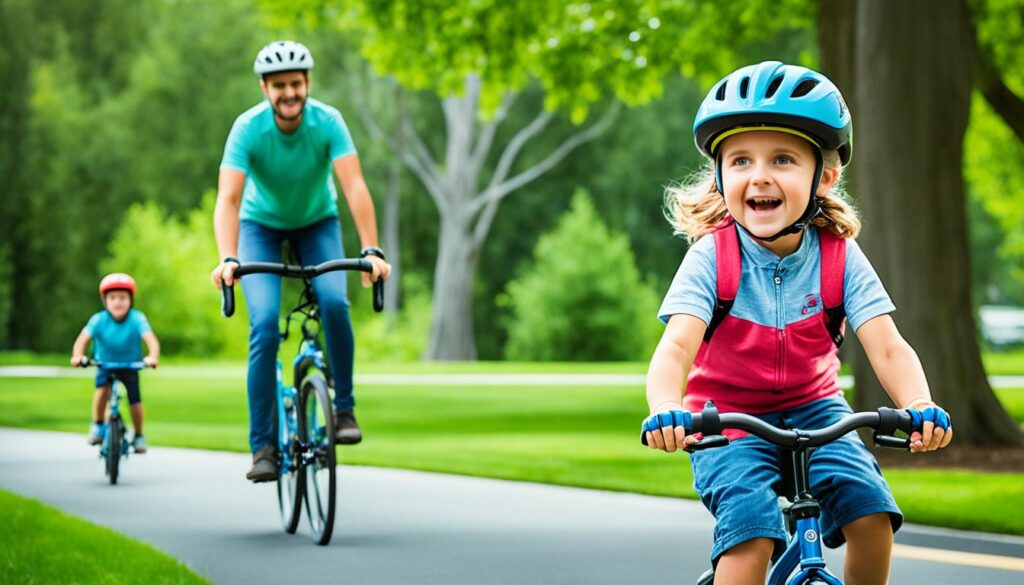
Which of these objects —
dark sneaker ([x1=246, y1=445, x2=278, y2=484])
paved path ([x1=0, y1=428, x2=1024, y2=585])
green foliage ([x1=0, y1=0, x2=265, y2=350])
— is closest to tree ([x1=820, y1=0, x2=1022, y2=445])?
paved path ([x1=0, y1=428, x2=1024, y2=585])

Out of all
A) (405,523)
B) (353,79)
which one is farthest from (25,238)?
(405,523)

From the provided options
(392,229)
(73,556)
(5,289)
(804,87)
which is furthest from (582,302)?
(804,87)

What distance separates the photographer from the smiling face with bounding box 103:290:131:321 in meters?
11.6

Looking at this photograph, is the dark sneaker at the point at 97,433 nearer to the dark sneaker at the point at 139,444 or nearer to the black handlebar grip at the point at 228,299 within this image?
the dark sneaker at the point at 139,444

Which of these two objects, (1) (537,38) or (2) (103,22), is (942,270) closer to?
(1) (537,38)

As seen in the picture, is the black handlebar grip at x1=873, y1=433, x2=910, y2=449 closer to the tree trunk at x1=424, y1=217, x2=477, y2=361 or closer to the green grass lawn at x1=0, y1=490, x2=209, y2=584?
the green grass lawn at x1=0, y1=490, x2=209, y2=584

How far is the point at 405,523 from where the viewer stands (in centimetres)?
890

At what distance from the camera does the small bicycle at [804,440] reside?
3.46 meters

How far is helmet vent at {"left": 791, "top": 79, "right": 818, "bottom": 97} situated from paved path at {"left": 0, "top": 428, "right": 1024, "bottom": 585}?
3.44 meters

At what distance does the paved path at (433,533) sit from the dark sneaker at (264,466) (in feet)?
1.23

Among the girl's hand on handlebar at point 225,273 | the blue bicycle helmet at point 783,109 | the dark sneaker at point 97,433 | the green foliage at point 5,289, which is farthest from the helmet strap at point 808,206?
the green foliage at point 5,289

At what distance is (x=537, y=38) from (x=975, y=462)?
924 cm

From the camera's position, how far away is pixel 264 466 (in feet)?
25.4

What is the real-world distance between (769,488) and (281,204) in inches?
180
